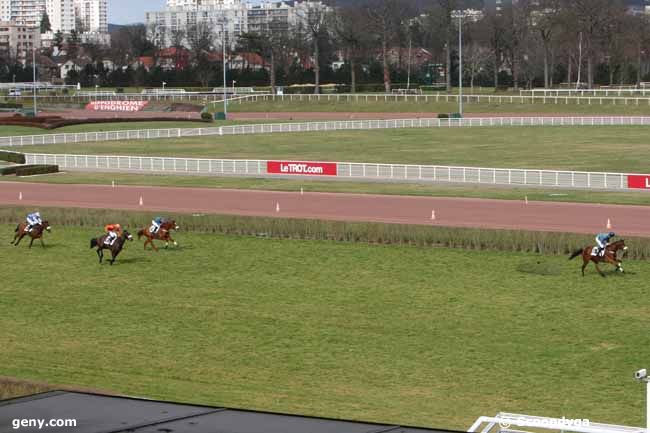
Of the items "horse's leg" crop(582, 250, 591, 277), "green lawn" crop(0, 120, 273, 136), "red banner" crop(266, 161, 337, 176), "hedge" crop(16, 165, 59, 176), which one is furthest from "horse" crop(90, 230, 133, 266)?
"green lawn" crop(0, 120, 273, 136)

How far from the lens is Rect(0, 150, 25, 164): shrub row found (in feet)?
174

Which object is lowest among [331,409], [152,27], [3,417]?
[331,409]

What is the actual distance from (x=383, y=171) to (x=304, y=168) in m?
3.40

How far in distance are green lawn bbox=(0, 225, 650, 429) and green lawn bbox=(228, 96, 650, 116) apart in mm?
61029

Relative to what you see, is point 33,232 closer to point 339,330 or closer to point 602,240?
point 339,330

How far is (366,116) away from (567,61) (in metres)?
40.2

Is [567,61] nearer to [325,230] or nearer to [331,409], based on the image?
[325,230]

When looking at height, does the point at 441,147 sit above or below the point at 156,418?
below

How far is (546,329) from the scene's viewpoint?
67.8ft

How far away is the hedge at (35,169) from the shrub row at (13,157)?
342 cm

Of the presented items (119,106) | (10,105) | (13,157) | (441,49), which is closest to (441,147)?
(13,157)

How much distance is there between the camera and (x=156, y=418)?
877 cm

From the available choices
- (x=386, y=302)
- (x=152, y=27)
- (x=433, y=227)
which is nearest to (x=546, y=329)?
(x=386, y=302)

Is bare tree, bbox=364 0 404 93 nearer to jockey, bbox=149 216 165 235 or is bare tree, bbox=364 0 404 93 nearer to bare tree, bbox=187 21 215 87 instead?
bare tree, bbox=187 21 215 87
